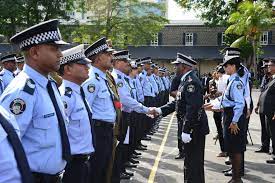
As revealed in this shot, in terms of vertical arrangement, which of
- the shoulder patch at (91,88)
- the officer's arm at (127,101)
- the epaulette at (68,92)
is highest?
the epaulette at (68,92)

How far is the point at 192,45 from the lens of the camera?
183 ft

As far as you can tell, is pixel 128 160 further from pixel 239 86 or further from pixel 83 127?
pixel 83 127

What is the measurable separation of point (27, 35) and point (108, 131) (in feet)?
7.23

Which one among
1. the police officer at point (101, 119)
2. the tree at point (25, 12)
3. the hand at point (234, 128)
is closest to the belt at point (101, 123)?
the police officer at point (101, 119)

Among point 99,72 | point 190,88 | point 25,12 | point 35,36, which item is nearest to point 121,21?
point 25,12

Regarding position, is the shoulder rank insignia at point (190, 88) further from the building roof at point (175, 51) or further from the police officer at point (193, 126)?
the building roof at point (175, 51)

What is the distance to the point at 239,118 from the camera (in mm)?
7043

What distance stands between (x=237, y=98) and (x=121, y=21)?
30.2 meters

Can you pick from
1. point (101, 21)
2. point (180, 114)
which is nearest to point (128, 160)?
point (180, 114)

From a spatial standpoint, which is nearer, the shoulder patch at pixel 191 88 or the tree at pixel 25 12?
the shoulder patch at pixel 191 88

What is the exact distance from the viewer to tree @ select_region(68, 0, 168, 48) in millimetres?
36156

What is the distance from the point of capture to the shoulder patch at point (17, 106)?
3.07m

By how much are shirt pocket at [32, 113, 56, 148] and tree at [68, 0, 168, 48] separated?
3296 cm

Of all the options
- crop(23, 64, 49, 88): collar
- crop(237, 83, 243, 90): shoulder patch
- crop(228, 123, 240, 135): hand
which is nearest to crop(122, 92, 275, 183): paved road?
crop(228, 123, 240, 135): hand
